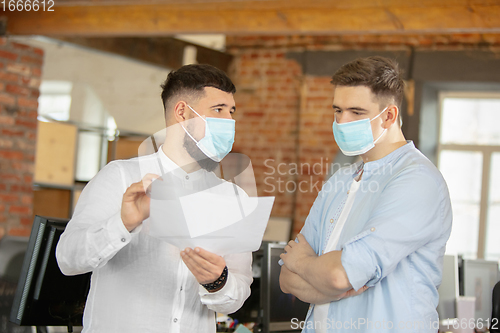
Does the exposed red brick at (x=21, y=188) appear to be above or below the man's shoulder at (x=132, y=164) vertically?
below

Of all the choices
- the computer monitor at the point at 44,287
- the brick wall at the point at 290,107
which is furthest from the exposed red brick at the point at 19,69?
the computer monitor at the point at 44,287

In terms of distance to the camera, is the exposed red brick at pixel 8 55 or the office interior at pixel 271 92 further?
the exposed red brick at pixel 8 55

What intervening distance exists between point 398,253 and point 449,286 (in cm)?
184

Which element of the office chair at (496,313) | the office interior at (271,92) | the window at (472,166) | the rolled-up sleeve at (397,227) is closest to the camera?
the rolled-up sleeve at (397,227)

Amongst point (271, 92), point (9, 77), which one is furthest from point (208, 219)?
point (271, 92)

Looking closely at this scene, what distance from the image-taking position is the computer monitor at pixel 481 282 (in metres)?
3.01

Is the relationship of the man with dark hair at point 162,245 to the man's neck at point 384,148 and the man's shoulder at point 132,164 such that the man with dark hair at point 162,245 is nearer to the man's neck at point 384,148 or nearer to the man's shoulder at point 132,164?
the man's shoulder at point 132,164

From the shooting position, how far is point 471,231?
5445 millimetres

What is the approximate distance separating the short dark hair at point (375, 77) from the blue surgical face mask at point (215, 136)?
15.0 inches

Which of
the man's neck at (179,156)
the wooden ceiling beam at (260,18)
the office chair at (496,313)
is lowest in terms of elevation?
the office chair at (496,313)

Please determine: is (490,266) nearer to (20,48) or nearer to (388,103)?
(388,103)

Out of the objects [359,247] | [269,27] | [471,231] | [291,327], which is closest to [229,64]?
[269,27]

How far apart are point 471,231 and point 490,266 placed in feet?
8.44

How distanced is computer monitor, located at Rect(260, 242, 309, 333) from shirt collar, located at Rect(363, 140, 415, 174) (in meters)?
0.74
